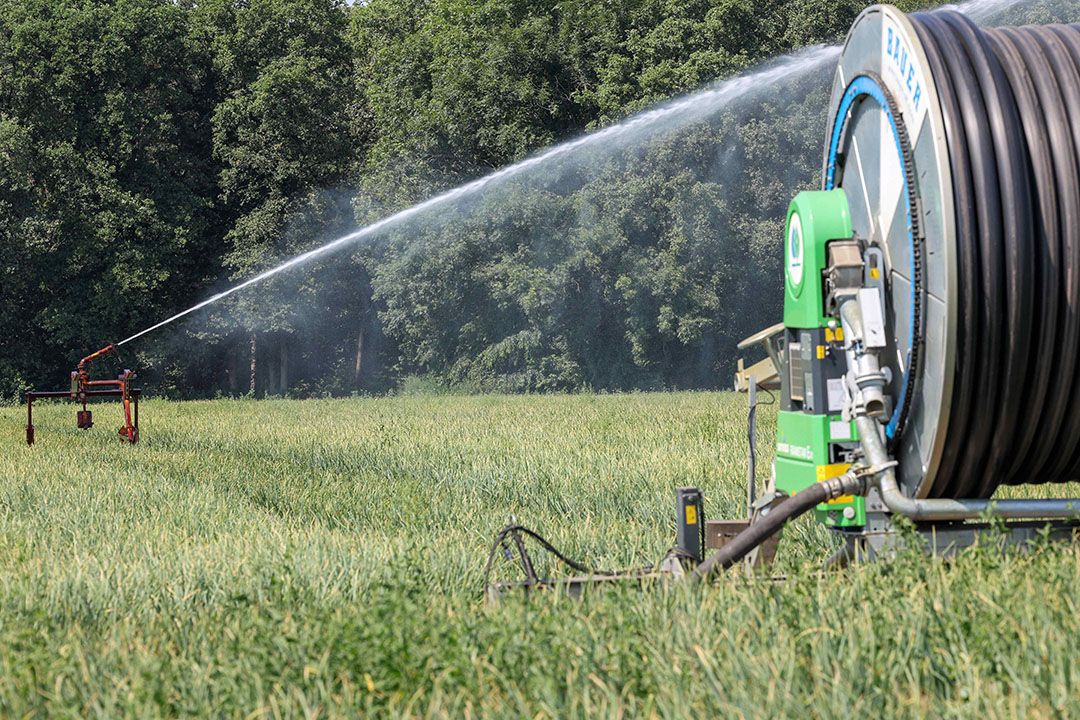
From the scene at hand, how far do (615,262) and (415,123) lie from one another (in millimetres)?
7602

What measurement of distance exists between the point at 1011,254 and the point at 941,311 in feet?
1.09

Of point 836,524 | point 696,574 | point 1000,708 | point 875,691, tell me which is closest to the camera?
point 1000,708

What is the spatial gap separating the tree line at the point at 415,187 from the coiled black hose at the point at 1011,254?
3378cm

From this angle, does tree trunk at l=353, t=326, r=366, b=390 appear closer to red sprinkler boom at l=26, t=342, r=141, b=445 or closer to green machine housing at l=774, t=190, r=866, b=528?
red sprinkler boom at l=26, t=342, r=141, b=445

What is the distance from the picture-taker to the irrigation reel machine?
5.21m

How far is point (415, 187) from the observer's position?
42188 millimetres

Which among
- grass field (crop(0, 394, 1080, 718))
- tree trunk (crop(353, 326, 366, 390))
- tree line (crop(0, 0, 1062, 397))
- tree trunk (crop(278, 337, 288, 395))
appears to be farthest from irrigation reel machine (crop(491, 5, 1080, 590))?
tree trunk (crop(353, 326, 366, 390))

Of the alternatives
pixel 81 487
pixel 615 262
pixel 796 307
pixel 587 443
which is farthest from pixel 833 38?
pixel 796 307

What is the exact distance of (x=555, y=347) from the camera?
4259 centimetres

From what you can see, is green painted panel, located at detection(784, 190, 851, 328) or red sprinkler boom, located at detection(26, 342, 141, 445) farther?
red sprinkler boom, located at detection(26, 342, 141, 445)

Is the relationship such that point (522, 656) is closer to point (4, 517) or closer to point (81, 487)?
point (4, 517)

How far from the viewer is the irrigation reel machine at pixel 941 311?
17.1 ft

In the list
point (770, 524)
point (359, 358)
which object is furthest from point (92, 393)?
point (359, 358)

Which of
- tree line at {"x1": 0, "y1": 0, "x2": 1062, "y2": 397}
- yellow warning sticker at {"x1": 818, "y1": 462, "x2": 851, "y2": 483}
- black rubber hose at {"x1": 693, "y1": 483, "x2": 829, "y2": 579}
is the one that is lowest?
black rubber hose at {"x1": 693, "y1": 483, "x2": 829, "y2": 579}
